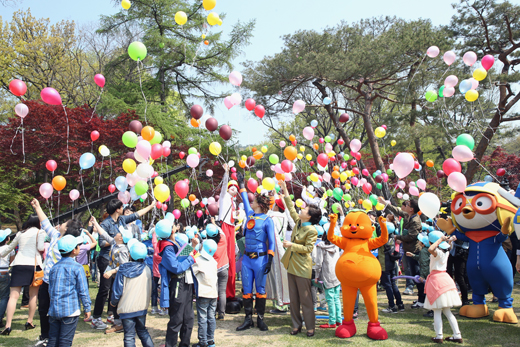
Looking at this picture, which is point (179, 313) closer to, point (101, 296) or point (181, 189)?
point (101, 296)

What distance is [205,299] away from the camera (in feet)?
12.3

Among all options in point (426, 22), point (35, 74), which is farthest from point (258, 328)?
point (35, 74)

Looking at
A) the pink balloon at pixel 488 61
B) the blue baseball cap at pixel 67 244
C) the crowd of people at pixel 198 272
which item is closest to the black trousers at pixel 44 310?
the crowd of people at pixel 198 272

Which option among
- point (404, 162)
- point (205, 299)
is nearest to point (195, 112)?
point (205, 299)

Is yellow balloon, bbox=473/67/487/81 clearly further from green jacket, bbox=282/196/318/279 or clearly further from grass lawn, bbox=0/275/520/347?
green jacket, bbox=282/196/318/279

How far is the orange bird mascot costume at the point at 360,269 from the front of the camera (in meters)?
3.78

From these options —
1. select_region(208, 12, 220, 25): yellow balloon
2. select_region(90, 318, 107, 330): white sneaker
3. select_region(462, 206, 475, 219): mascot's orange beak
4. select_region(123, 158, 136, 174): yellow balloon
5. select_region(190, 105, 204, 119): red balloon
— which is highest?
select_region(208, 12, 220, 25): yellow balloon

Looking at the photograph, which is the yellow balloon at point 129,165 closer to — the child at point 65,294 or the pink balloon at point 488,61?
the child at point 65,294

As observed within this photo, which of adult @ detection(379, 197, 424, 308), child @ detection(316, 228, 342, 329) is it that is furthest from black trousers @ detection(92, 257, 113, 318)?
adult @ detection(379, 197, 424, 308)

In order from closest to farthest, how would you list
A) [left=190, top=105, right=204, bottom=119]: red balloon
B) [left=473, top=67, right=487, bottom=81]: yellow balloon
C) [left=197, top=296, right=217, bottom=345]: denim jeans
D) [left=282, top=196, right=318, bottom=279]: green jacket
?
[left=197, top=296, right=217, bottom=345]: denim jeans < [left=282, top=196, right=318, bottom=279]: green jacket < [left=190, top=105, right=204, bottom=119]: red balloon < [left=473, top=67, right=487, bottom=81]: yellow balloon

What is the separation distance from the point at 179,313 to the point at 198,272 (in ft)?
1.54

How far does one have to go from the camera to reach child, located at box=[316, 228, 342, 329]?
4.36 meters

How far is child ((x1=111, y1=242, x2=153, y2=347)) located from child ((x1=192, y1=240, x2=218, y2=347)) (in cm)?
56

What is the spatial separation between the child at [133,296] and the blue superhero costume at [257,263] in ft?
4.32
